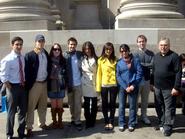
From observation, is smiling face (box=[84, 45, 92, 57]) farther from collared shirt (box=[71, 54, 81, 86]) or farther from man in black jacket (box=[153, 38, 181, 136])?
man in black jacket (box=[153, 38, 181, 136])

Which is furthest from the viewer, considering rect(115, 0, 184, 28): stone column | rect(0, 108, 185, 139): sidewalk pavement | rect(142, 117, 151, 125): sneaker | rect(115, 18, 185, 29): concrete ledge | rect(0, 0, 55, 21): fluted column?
rect(0, 0, 55, 21): fluted column

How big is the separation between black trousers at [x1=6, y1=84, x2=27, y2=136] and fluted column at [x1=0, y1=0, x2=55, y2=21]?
4.21 meters

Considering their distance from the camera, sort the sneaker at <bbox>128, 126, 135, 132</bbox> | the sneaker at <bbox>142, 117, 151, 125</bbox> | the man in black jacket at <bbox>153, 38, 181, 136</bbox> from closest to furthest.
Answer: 1. the man in black jacket at <bbox>153, 38, 181, 136</bbox>
2. the sneaker at <bbox>128, 126, 135, 132</bbox>
3. the sneaker at <bbox>142, 117, 151, 125</bbox>

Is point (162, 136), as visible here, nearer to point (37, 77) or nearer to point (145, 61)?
point (145, 61)

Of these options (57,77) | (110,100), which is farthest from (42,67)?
(110,100)

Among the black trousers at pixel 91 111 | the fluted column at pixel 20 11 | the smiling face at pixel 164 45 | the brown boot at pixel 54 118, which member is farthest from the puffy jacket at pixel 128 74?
the fluted column at pixel 20 11

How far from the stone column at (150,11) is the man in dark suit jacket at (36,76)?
3.73m

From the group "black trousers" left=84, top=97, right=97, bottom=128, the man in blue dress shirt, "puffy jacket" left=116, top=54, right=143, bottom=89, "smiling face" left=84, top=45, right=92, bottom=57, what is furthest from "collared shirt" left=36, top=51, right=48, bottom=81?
"puffy jacket" left=116, top=54, right=143, bottom=89

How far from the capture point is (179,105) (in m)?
11.2

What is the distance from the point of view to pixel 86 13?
15539 mm

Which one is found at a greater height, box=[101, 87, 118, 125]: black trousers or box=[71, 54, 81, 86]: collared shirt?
box=[71, 54, 81, 86]: collared shirt

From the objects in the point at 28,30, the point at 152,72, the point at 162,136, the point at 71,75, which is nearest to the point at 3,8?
the point at 28,30

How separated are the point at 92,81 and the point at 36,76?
3.84ft

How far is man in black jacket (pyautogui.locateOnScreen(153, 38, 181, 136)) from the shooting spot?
29.1ft
